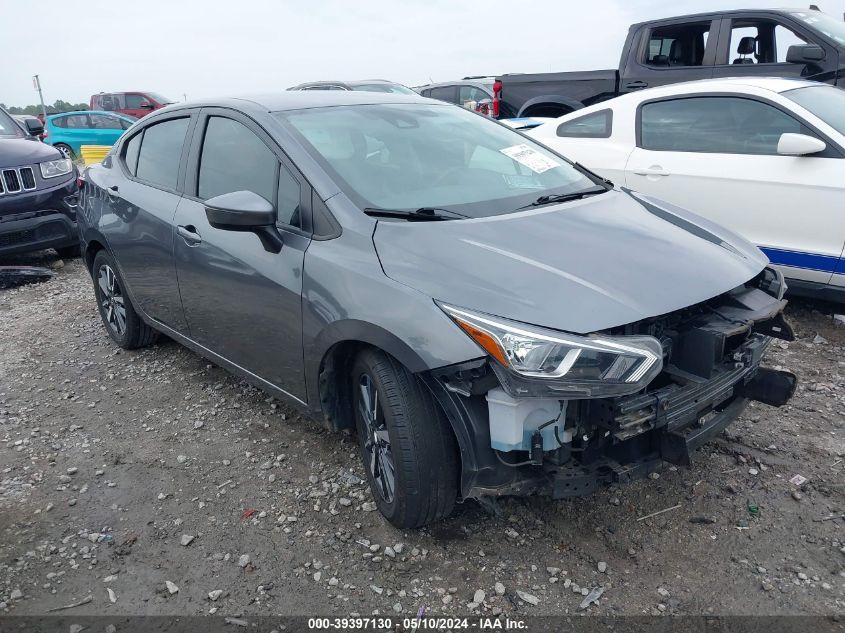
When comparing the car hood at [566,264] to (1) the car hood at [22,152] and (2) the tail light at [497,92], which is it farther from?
(2) the tail light at [497,92]

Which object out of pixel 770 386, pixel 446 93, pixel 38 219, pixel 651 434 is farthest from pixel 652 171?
pixel 446 93

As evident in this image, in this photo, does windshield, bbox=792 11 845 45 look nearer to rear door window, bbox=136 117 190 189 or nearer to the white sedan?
the white sedan

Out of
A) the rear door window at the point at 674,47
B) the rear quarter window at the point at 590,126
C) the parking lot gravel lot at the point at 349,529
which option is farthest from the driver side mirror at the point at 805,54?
the parking lot gravel lot at the point at 349,529

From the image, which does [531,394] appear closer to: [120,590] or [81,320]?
[120,590]

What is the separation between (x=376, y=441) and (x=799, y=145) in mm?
3344

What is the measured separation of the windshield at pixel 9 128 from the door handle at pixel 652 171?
6.64 metres

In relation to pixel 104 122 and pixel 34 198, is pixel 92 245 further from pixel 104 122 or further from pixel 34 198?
pixel 104 122

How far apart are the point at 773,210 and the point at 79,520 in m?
4.34

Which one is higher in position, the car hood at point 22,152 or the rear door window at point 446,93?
the rear door window at point 446,93

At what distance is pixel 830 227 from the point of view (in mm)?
4164

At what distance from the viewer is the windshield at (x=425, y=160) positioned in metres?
2.85

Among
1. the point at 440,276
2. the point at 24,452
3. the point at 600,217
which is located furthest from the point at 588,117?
the point at 24,452

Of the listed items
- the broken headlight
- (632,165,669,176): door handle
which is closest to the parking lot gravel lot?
the broken headlight

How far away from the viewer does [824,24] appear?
6316mm
